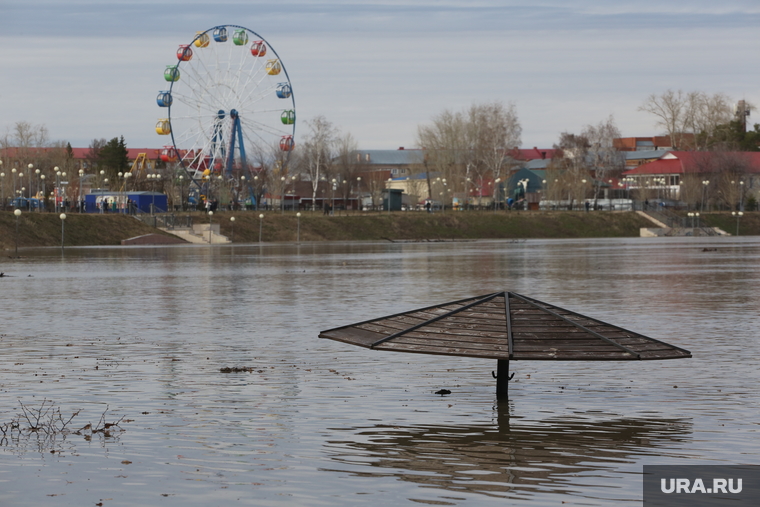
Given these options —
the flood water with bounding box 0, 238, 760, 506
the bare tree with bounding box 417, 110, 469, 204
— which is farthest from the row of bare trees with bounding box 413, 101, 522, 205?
the flood water with bounding box 0, 238, 760, 506

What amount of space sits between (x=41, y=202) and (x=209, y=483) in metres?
104

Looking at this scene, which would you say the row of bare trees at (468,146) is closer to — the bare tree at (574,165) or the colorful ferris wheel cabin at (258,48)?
the bare tree at (574,165)

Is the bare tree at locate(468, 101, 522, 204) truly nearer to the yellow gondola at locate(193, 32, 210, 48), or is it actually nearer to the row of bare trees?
the row of bare trees

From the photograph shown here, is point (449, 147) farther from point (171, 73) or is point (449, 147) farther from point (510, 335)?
point (510, 335)

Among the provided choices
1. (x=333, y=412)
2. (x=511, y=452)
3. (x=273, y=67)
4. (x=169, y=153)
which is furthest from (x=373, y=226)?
(x=511, y=452)

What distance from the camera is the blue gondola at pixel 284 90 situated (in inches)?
3738

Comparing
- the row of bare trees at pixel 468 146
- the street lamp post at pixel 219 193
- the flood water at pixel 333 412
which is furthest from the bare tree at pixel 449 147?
the flood water at pixel 333 412

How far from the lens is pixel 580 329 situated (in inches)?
517

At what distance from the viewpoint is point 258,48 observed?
93.1m

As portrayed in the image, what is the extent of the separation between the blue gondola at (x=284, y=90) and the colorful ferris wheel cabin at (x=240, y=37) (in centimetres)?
511

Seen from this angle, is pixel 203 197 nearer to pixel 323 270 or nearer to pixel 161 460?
pixel 323 270

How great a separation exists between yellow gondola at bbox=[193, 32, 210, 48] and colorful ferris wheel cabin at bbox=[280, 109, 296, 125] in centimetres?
936

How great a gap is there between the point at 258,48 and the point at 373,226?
86.9 feet

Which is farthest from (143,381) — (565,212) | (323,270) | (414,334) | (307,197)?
(307,197)
